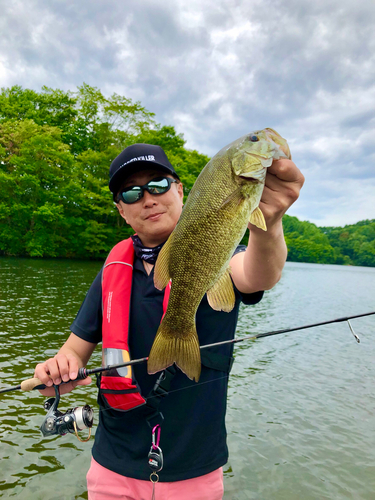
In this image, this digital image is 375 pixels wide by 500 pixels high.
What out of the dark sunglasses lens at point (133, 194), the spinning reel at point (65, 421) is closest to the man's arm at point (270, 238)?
the dark sunglasses lens at point (133, 194)

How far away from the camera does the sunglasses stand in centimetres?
229

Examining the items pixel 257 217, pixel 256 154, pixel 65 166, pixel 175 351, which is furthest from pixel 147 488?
pixel 65 166

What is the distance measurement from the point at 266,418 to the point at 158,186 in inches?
217

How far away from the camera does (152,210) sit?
2242mm

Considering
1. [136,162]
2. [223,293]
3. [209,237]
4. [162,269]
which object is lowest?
[223,293]

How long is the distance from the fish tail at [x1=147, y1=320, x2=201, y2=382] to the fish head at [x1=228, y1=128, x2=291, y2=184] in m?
0.79

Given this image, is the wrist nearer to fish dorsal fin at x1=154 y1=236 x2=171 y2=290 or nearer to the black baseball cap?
fish dorsal fin at x1=154 y1=236 x2=171 y2=290

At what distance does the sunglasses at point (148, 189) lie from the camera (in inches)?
90.2

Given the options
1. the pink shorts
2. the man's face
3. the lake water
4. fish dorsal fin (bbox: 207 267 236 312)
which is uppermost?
the man's face

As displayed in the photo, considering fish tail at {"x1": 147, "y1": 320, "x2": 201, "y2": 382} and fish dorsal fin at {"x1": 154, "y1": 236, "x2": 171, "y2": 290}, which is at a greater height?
fish dorsal fin at {"x1": 154, "y1": 236, "x2": 171, "y2": 290}

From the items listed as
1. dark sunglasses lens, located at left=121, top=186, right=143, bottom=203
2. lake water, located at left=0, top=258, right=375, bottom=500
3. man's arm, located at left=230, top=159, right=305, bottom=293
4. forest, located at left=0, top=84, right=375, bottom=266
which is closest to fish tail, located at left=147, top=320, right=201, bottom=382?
man's arm, located at left=230, top=159, right=305, bottom=293

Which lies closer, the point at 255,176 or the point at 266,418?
the point at 255,176

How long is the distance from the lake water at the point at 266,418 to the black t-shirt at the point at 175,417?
9.15 feet

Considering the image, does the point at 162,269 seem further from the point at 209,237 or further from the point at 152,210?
the point at 152,210
